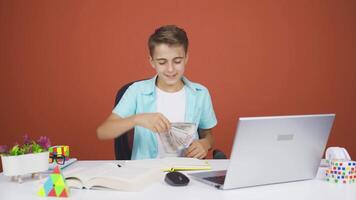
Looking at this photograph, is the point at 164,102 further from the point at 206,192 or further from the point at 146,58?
the point at 206,192

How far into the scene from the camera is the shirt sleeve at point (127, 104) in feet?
6.66

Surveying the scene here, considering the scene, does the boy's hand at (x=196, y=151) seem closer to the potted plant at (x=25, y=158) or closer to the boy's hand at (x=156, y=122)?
the boy's hand at (x=156, y=122)

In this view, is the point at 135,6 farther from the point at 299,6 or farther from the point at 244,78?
the point at 299,6

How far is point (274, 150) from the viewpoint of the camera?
4.05ft

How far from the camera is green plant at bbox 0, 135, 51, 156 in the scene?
1330 mm

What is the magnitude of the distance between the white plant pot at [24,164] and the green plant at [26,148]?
0.02m

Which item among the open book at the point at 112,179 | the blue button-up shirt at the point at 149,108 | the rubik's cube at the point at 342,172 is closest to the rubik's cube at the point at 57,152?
the open book at the point at 112,179

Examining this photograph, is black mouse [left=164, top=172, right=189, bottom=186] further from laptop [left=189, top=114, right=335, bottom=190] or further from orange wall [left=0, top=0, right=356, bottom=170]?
orange wall [left=0, top=0, right=356, bottom=170]

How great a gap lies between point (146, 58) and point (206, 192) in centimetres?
181

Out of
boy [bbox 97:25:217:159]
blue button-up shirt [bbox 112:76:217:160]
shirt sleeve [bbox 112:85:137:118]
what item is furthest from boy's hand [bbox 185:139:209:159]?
shirt sleeve [bbox 112:85:137:118]

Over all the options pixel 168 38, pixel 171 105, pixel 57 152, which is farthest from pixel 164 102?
pixel 57 152

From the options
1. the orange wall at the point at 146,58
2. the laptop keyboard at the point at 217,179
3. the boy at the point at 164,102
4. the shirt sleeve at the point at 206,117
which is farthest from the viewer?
the orange wall at the point at 146,58

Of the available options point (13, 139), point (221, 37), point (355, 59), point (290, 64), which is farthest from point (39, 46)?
point (355, 59)

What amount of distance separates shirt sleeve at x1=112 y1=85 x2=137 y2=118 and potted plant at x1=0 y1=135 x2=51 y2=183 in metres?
0.65
